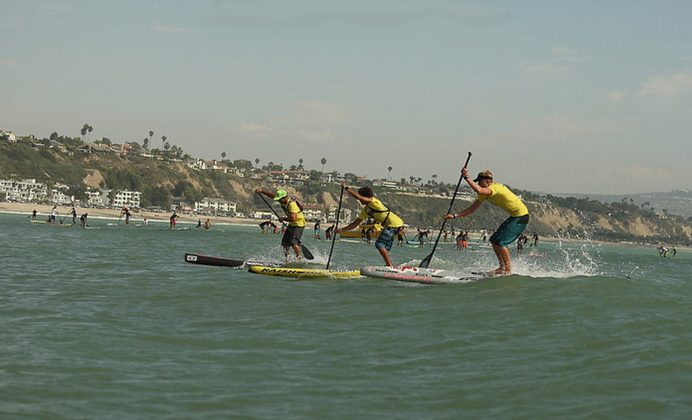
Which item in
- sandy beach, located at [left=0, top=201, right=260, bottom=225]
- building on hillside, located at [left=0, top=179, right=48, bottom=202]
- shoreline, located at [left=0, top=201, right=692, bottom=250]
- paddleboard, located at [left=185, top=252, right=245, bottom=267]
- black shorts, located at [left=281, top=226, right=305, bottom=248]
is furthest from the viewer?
building on hillside, located at [left=0, top=179, right=48, bottom=202]

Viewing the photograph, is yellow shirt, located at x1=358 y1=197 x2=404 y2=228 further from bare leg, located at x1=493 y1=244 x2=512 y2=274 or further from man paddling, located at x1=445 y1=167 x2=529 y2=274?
bare leg, located at x1=493 y1=244 x2=512 y2=274

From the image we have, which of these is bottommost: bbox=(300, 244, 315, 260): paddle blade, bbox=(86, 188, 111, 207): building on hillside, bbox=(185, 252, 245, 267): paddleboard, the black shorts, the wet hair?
bbox=(86, 188, 111, 207): building on hillside

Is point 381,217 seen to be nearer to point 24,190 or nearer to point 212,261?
point 212,261

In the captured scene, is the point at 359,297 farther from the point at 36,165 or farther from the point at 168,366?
the point at 36,165

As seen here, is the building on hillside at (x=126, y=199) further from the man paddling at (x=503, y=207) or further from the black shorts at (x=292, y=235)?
the man paddling at (x=503, y=207)

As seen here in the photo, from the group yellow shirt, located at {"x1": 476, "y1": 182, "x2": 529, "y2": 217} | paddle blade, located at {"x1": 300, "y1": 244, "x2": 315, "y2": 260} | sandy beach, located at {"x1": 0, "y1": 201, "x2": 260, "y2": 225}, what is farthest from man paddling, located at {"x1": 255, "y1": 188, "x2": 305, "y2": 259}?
sandy beach, located at {"x1": 0, "y1": 201, "x2": 260, "y2": 225}

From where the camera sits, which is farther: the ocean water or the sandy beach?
the sandy beach

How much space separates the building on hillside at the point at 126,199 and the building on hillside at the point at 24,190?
1576 cm

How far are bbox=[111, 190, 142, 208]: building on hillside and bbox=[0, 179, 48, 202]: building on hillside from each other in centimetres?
1576

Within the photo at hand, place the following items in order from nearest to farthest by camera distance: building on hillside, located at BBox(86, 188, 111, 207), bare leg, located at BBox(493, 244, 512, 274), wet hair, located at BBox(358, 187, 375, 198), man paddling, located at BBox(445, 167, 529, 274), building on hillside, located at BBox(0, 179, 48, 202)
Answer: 1. man paddling, located at BBox(445, 167, 529, 274)
2. bare leg, located at BBox(493, 244, 512, 274)
3. wet hair, located at BBox(358, 187, 375, 198)
4. building on hillside, located at BBox(0, 179, 48, 202)
5. building on hillside, located at BBox(86, 188, 111, 207)

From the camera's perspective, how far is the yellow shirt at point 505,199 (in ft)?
53.2

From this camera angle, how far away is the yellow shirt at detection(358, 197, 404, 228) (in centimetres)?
1873

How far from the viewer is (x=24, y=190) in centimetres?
17438

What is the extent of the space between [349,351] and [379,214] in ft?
30.3
